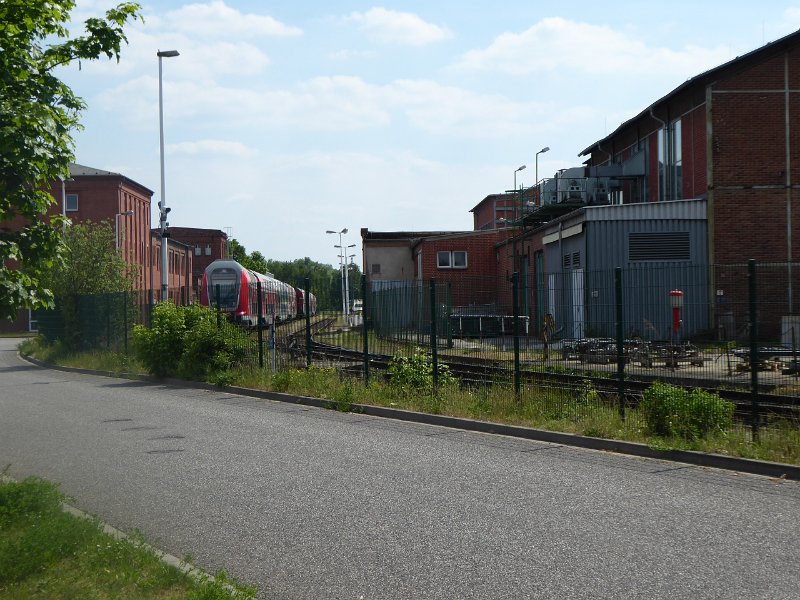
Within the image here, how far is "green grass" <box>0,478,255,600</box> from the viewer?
17.1 ft

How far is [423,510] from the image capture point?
760cm

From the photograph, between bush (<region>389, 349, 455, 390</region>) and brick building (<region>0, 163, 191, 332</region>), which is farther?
brick building (<region>0, 163, 191, 332</region>)

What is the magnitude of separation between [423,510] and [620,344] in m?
5.35

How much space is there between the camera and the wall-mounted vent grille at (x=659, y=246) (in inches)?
1174

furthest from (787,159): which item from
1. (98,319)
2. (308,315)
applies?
(98,319)

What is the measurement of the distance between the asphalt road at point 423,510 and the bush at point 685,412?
0.96 m

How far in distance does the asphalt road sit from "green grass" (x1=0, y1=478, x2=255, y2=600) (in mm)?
454

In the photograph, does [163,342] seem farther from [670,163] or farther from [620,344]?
[670,163]

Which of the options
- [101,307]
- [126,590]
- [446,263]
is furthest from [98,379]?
[446,263]

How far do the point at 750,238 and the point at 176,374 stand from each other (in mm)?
18712

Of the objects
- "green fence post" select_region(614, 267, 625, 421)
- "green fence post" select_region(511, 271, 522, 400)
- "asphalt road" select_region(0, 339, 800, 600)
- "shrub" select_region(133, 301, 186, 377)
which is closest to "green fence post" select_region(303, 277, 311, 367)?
"shrub" select_region(133, 301, 186, 377)

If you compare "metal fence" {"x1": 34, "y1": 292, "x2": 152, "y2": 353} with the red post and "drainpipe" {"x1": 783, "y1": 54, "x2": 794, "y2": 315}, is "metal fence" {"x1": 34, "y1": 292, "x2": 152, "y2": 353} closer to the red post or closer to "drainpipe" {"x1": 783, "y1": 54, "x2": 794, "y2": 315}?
the red post

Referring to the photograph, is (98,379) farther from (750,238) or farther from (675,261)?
(750,238)

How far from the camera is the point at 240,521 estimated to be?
24.1 ft
